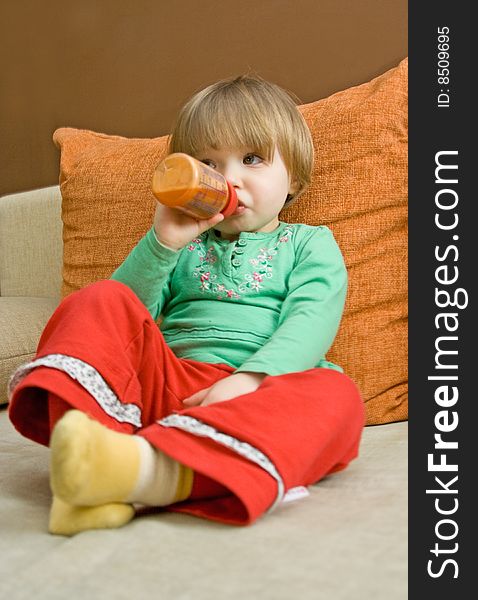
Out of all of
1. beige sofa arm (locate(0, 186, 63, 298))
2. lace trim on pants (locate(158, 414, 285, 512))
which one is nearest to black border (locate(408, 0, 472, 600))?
lace trim on pants (locate(158, 414, 285, 512))

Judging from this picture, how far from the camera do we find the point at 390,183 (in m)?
1.15

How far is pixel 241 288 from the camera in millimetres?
1076

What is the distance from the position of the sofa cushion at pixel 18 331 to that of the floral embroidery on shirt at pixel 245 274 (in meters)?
0.46

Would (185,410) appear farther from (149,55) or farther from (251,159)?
(149,55)

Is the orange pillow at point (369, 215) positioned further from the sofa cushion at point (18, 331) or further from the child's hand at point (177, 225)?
the sofa cushion at point (18, 331)

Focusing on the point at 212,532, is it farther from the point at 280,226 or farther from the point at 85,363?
the point at 280,226

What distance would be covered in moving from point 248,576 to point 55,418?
287 mm

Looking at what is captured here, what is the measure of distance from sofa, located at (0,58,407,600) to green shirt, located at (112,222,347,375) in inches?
3.8

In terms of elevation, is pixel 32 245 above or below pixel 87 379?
above

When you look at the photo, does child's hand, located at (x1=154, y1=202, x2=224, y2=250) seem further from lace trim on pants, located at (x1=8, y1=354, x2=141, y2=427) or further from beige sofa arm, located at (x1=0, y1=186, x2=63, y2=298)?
beige sofa arm, located at (x1=0, y1=186, x2=63, y2=298)

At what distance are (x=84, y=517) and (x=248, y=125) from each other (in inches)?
24.4

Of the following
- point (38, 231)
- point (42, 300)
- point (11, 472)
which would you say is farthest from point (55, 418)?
point (38, 231)

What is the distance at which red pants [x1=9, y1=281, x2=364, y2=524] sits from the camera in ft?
2.28

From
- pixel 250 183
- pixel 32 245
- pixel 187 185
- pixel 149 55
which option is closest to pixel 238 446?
pixel 187 185
